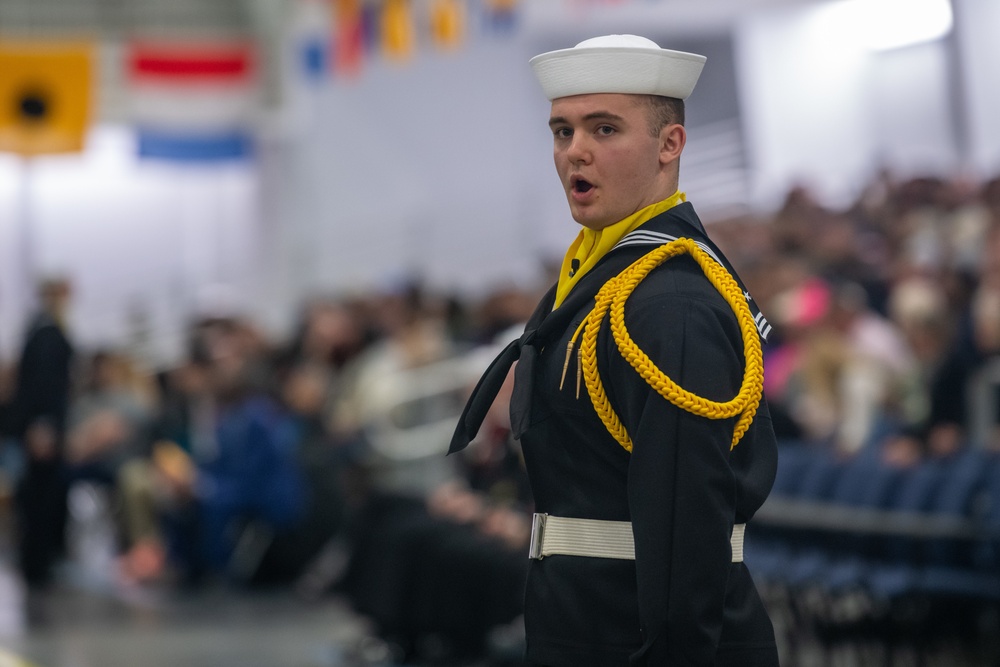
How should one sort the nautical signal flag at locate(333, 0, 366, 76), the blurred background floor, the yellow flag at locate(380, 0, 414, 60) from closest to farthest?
the blurred background floor
the yellow flag at locate(380, 0, 414, 60)
the nautical signal flag at locate(333, 0, 366, 76)

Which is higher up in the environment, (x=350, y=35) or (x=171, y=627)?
(x=350, y=35)

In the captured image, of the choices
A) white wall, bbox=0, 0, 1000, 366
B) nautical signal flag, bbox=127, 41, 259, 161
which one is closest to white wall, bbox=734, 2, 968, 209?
white wall, bbox=0, 0, 1000, 366

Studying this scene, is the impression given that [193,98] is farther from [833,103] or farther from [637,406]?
[637,406]

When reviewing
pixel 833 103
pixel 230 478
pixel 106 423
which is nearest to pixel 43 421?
pixel 106 423

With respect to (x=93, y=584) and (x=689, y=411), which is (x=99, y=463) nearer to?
(x=93, y=584)

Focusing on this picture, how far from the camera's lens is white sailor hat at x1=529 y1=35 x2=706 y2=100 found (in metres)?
1.95

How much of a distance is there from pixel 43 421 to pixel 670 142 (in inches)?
296

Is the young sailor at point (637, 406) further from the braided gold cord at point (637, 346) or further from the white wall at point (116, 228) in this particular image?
the white wall at point (116, 228)

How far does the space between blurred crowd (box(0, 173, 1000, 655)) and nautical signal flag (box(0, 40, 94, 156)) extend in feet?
10.4

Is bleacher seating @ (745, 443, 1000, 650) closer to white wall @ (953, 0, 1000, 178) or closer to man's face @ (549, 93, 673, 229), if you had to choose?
man's face @ (549, 93, 673, 229)

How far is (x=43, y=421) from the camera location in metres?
8.94

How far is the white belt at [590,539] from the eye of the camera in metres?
1.92

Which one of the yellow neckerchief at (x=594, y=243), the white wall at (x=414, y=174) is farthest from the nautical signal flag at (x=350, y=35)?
the yellow neckerchief at (x=594, y=243)

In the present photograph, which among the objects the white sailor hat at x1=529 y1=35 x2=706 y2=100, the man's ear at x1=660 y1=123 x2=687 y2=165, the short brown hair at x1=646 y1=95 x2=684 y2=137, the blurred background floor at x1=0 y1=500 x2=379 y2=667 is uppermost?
the white sailor hat at x1=529 y1=35 x2=706 y2=100
